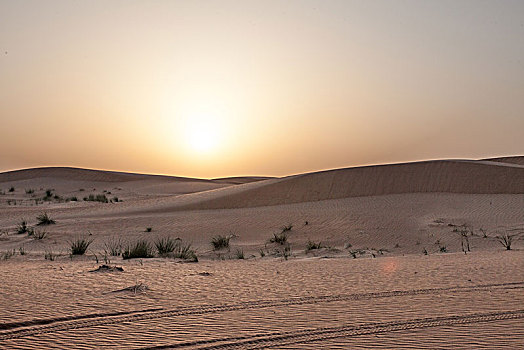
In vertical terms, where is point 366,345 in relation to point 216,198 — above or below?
below

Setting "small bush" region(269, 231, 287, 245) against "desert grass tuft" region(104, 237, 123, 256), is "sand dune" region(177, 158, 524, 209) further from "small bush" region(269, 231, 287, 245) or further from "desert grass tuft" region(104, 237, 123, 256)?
"desert grass tuft" region(104, 237, 123, 256)

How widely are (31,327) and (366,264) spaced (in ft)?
26.0

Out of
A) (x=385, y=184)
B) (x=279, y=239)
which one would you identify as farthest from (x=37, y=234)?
(x=385, y=184)

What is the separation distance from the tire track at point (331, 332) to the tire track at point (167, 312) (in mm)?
1492

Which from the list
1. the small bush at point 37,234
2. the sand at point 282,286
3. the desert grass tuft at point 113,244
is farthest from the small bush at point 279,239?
the small bush at point 37,234

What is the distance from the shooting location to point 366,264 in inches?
520

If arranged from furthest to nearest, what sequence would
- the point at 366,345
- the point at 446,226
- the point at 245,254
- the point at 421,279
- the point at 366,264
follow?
the point at 446,226 < the point at 245,254 < the point at 366,264 < the point at 421,279 < the point at 366,345

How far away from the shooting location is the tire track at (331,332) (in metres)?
6.18

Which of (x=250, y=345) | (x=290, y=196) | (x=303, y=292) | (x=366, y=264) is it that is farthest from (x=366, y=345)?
(x=290, y=196)

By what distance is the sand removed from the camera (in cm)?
658

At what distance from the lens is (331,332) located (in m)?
6.71

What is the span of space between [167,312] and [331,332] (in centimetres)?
230

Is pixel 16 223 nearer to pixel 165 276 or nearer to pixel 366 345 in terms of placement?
pixel 165 276

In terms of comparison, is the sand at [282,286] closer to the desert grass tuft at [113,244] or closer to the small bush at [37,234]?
the small bush at [37,234]
